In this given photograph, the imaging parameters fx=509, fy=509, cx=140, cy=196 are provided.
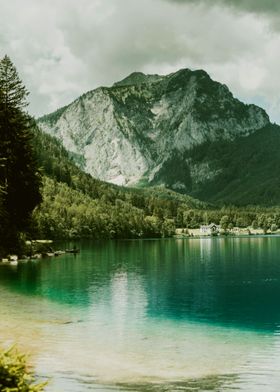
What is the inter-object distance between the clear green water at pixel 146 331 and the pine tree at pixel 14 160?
391 inches

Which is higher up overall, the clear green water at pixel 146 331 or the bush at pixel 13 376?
the bush at pixel 13 376

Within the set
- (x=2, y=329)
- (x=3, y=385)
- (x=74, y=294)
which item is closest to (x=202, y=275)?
(x=74, y=294)

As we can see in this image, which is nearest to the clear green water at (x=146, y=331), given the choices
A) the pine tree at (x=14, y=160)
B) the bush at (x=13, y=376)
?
the pine tree at (x=14, y=160)

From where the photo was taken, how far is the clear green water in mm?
28891

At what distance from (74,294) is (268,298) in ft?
84.1

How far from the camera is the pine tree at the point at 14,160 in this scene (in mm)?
63188

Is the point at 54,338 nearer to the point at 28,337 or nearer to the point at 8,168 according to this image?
the point at 28,337

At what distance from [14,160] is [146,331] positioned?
1198 inches

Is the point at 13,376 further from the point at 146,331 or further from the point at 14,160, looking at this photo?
the point at 14,160

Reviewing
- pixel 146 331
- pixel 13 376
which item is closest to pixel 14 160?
pixel 146 331

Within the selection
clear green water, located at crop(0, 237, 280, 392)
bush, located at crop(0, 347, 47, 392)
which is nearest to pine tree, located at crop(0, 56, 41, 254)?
clear green water, located at crop(0, 237, 280, 392)

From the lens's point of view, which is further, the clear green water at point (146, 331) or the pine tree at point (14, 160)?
the pine tree at point (14, 160)

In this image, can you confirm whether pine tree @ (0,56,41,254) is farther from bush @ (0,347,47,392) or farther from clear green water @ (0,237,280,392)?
bush @ (0,347,47,392)

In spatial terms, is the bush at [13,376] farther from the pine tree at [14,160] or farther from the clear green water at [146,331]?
the pine tree at [14,160]
